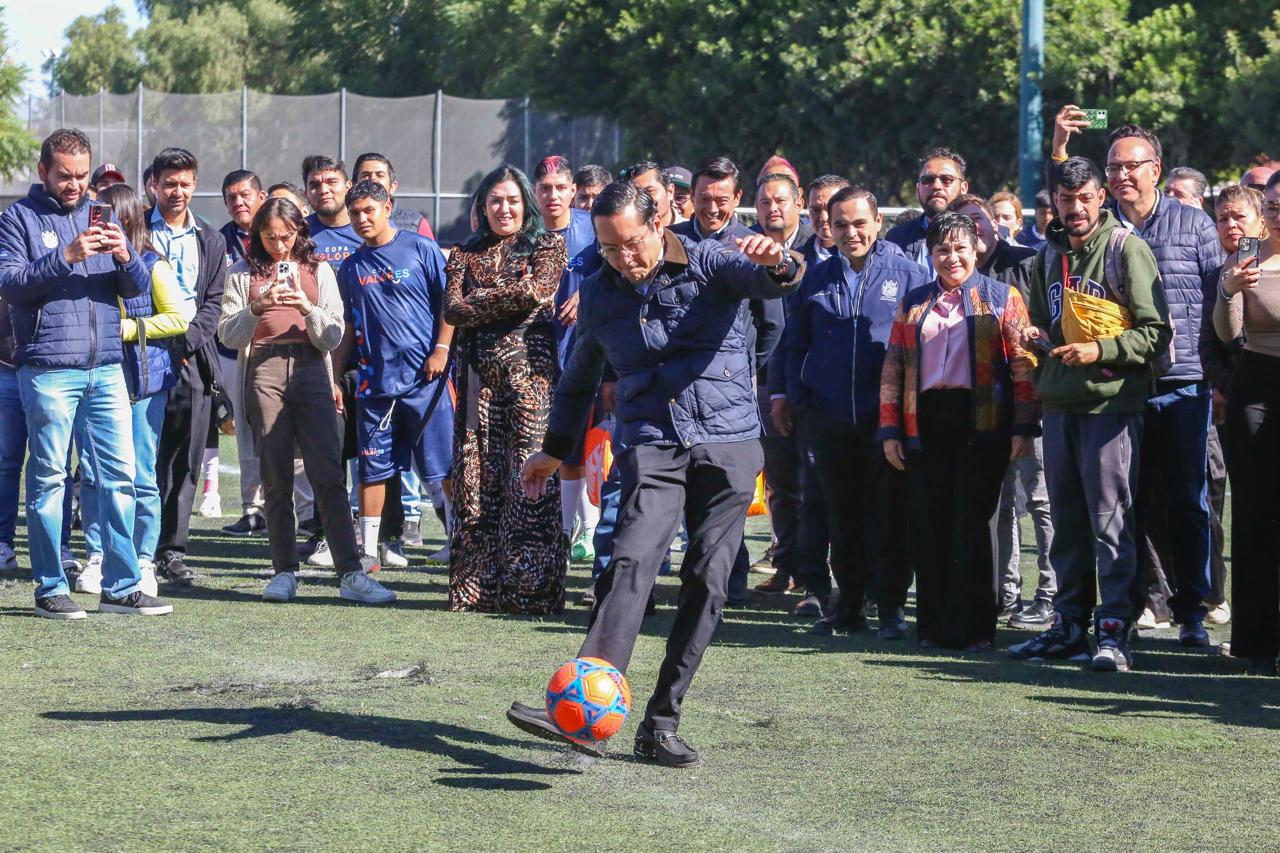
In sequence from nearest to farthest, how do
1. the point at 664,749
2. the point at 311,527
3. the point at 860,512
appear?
the point at 664,749 < the point at 860,512 < the point at 311,527

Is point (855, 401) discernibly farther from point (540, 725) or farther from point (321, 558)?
point (321, 558)

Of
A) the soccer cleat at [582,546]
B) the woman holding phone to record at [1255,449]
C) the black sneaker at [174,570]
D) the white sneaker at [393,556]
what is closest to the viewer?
the woman holding phone to record at [1255,449]

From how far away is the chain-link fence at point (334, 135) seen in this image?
103ft

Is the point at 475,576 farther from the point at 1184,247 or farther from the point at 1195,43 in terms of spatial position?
the point at 1195,43

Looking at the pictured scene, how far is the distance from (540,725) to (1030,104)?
48.2 ft

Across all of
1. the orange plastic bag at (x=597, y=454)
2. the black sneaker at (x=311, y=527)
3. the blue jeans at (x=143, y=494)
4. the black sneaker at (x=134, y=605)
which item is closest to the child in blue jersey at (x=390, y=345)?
the orange plastic bag at (x=597, y=454)

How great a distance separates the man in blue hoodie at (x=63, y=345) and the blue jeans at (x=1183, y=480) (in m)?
4.75

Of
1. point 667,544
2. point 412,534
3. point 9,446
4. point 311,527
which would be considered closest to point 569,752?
point 667,544

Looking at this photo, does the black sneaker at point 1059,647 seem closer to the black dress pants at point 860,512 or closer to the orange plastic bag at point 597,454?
the black dress pants at point 860,512

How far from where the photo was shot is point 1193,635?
8586 millimetres

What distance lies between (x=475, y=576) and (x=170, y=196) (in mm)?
2874

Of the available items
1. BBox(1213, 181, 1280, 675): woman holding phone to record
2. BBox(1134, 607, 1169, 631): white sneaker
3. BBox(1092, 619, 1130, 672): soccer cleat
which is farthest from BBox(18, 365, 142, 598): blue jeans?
BBox(1213, 181, 1280, 675): woman holding phone to record

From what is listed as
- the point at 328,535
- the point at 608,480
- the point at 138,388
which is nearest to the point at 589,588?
the point at 608,480

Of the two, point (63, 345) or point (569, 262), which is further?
point (569, 262)
